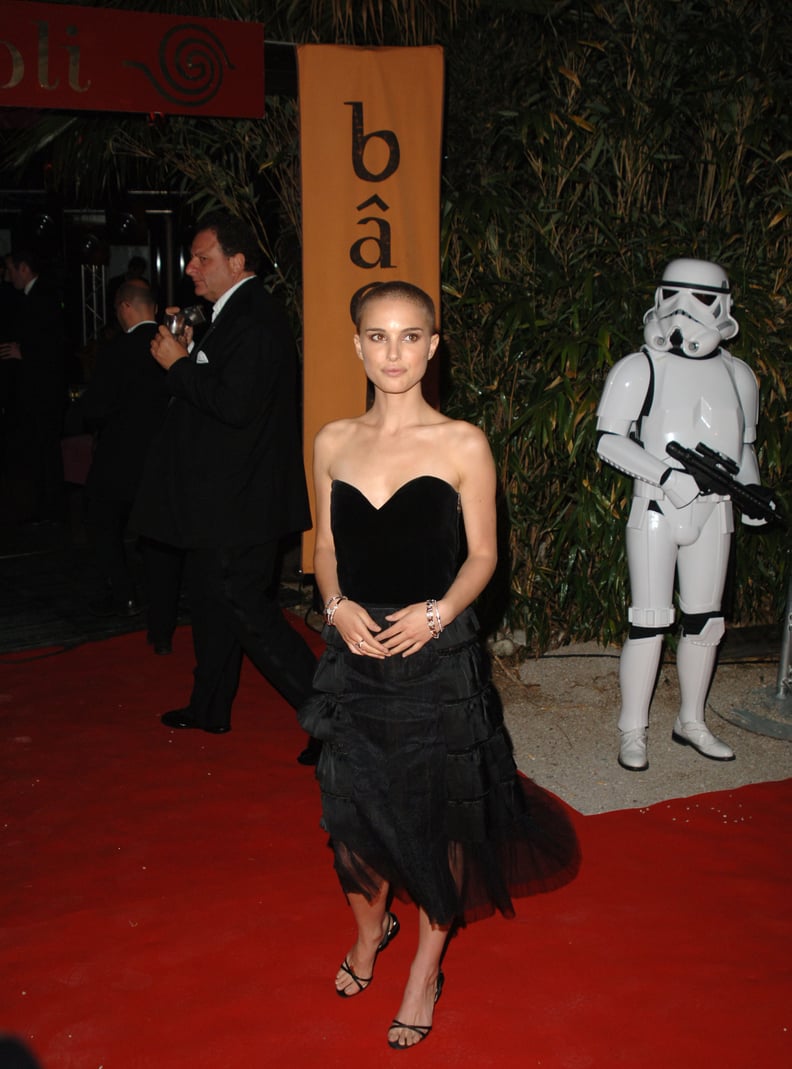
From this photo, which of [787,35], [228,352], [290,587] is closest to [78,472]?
[290,587]

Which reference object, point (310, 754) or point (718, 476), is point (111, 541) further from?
point (718, 476)

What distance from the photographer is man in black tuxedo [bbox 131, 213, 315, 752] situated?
10.2 ft

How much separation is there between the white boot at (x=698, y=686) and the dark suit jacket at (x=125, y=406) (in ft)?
7.54

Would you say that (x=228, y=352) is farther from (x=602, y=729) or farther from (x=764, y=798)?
(x=764, y=798)

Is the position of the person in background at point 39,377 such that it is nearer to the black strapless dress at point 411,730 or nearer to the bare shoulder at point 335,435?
the bare shoulder at point 335,435

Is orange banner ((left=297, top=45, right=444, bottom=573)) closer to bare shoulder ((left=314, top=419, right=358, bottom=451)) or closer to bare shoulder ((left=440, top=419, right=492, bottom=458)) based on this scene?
bare shoulder ((left=314, top=419, right=358, bottom=451))

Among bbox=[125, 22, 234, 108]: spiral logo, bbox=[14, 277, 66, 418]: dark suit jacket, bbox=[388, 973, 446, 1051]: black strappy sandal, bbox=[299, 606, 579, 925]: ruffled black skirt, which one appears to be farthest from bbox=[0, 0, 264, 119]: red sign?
bbox=[14, 277, 66, 418]: dark suit jacket

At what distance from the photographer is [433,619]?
6.53 feet

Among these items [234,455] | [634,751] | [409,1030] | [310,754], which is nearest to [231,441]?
[234,455]

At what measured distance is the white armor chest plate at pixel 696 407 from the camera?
3141 millimetres

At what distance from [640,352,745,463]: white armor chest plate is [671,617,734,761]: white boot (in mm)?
555

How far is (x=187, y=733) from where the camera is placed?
11.8 feet

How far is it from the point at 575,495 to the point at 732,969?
1.99 m

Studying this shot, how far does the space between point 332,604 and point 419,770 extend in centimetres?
35
